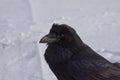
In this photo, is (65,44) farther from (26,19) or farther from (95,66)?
(26,19)

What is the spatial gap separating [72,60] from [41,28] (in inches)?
136

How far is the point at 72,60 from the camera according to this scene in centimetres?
660

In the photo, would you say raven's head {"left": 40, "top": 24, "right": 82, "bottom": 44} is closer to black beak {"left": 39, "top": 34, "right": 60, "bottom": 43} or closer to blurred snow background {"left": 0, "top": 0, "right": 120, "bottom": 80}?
black beak {"left": 39, "top": 34, "right": 60, "bottom": 43}

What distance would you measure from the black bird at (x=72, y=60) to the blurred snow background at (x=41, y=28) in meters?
1.35

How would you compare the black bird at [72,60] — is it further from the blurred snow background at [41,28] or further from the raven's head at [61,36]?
the blurred snow background at [41,28]

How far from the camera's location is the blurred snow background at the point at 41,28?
852 centimetres

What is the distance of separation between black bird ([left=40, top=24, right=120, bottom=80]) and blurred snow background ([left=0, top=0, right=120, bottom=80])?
1.35 meters

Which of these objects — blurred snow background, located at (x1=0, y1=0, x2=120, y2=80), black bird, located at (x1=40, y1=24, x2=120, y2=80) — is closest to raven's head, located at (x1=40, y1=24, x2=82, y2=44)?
black bird, located at (x1=40, y1=24, x2=120, y2=80)

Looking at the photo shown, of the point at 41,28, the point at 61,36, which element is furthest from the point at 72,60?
the point at 41,28

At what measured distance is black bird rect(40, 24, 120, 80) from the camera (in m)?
6.55

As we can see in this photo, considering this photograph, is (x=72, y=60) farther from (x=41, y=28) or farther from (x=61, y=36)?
(x=41, y=28)

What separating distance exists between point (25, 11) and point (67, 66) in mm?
5008

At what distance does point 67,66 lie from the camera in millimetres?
6547

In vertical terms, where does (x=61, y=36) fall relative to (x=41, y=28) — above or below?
below
